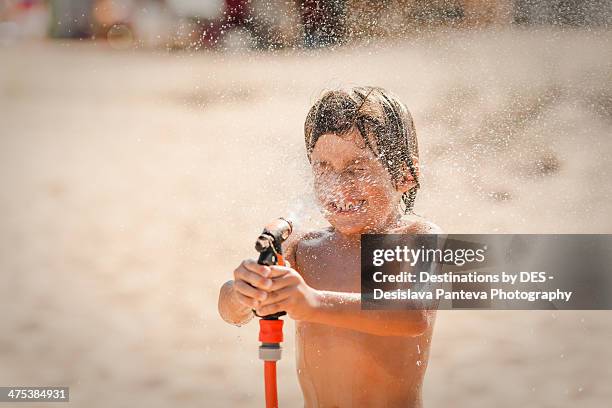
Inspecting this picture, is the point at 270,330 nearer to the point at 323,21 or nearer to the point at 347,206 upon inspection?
the point at 347,206

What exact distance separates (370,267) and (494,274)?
153 millimetres

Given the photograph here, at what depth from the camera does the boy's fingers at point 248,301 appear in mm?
685

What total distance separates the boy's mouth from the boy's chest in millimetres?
34

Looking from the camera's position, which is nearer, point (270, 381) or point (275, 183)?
point (270, 381)

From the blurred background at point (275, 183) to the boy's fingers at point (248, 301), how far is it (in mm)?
257

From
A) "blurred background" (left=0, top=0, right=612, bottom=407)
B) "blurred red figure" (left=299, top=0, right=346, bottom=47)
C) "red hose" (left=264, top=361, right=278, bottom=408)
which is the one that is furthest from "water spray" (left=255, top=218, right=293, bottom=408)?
"blurred red figure" (left=299, top=0, right=346, bottom=47)

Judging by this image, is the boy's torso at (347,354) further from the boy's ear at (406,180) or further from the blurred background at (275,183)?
the blurred background at (275,183)

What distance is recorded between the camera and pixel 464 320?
129 centimetres

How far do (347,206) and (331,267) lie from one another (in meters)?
0.06

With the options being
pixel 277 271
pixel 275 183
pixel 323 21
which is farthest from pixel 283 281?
pixel 323 21

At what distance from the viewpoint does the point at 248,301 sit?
0.69 meters

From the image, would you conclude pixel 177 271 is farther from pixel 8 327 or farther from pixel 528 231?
pixel 528 231

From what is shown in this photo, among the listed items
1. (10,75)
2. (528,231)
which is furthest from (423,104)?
(10,75)

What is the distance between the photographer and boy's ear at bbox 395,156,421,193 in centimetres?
79
